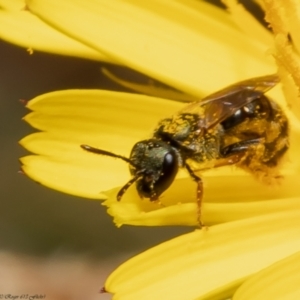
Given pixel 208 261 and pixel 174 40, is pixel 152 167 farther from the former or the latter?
pixel 174 40

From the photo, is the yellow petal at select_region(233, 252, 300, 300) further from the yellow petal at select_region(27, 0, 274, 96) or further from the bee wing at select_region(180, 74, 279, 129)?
the yellow petal at select_region(27, 0, 274, 96)

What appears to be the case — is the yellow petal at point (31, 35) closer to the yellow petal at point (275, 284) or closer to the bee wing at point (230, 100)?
the bee wing at point (230, 100)

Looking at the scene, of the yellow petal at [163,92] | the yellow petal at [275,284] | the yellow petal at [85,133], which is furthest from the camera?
the yellow petal at [163,92]

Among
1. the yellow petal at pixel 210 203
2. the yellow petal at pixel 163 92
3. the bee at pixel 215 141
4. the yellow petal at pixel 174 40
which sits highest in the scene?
the yellow petal at pixel 174 40

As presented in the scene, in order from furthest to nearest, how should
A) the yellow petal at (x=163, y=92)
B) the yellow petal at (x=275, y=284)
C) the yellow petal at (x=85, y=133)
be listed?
the yellow petal at (x=163, y=92) < the yellow petal at (x=85, y=133) < the yellow petal at (x=275, y=284)

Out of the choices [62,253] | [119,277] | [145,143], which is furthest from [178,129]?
[62,253]

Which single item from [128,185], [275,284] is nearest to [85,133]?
[128,185]

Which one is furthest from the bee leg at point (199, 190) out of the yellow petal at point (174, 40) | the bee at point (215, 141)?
the yellow petal at point (174, 40)
